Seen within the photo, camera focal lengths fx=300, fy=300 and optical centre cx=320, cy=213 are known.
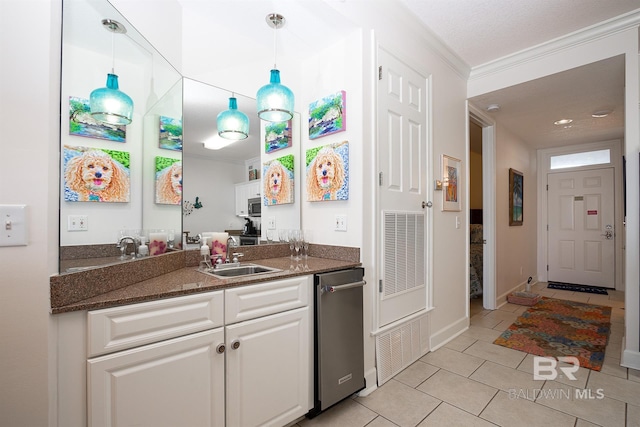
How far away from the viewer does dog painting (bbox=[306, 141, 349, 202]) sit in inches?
86.0

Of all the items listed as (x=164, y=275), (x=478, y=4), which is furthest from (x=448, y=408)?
(x=478, y=4)

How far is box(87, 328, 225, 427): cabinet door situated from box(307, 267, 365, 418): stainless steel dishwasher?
1.93 feet

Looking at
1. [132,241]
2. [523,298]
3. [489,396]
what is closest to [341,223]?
[132,241]

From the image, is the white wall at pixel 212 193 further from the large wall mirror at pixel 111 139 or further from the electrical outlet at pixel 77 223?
the electrical outlet at pixel 77 223

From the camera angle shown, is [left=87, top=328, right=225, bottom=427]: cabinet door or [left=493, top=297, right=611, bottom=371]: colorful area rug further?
[left=493, top=297, right=611, bottom=371]: colorful area rug

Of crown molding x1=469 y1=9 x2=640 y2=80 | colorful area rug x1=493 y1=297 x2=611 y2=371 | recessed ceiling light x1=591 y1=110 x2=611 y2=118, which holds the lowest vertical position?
colorful area rug x1=493 y1=297 x2=611 y2=371

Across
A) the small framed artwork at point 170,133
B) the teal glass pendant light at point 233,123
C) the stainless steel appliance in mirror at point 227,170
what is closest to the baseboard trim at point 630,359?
the stainless steel appliance in mirror at point 227,170

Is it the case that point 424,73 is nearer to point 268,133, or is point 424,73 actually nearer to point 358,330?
point 268,133

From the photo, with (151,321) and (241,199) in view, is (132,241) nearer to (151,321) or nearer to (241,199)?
(151,321)

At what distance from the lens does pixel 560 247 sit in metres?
5.65

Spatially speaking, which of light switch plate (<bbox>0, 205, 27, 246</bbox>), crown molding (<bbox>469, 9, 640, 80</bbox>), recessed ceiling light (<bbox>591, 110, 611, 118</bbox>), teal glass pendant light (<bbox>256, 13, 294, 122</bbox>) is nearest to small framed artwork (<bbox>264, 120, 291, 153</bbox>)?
teal glass pendant light (<bbox>256, 13, 294, 122</bbox>)

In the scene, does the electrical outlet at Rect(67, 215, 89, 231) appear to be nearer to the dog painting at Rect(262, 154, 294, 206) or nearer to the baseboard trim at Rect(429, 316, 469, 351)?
the dog painting at Rect(262, 154, 294, 206)

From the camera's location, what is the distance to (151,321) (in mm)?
1206

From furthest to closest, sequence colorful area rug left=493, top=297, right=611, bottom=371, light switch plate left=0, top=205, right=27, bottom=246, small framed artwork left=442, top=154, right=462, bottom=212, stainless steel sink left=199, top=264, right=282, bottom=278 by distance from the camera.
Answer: small framed artwork left=442, top=154, right=462, bottom=212
colorful area rug left=493, top=297, right=611, bottom=371
stainless steel sink left=199, top=264, right=282, bottom=278
light switch plate left=0, top=205, right=27, bottom=246
